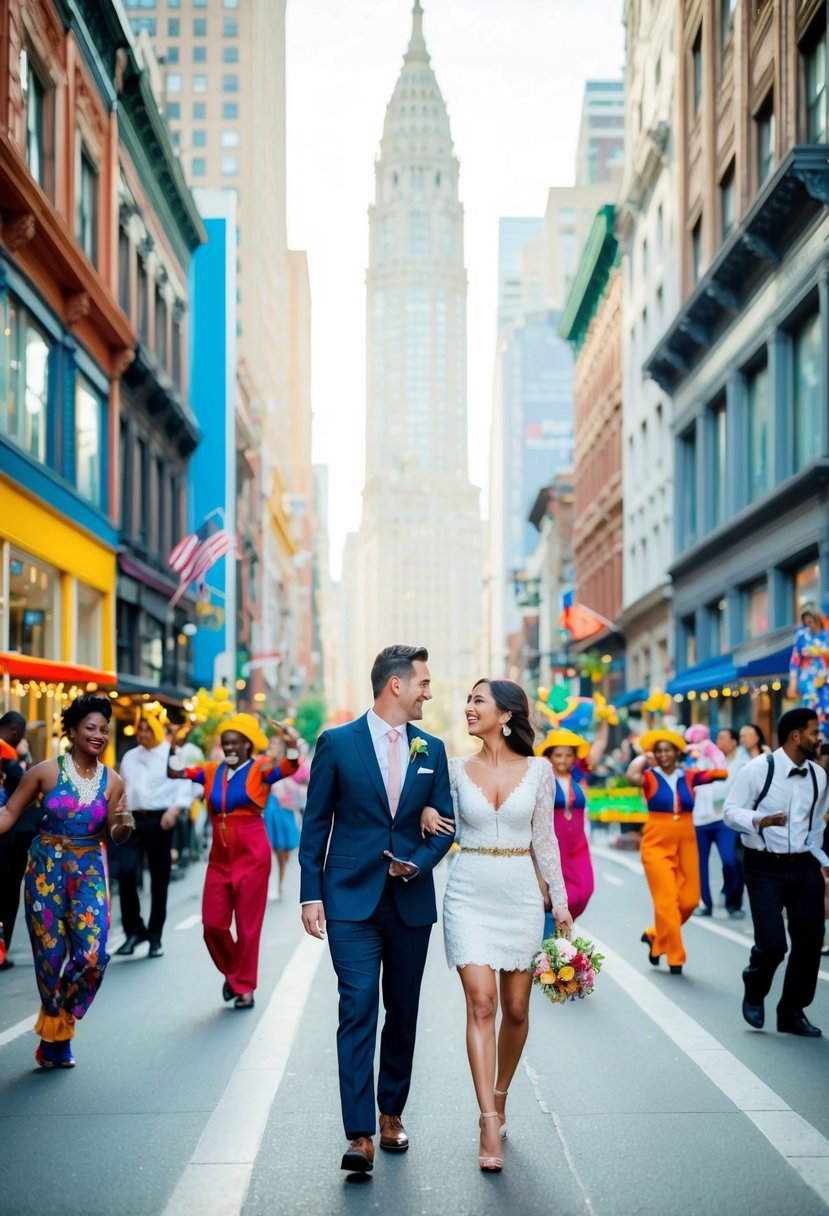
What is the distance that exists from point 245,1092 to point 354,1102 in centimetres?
170

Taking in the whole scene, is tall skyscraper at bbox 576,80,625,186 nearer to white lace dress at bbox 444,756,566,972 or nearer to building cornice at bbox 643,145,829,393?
building cornice at bbox 643,145,829,393

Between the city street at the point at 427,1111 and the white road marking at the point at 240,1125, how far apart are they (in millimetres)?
16

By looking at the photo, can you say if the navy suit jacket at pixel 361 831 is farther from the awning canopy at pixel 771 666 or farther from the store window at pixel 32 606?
the awning canopy at pixel 771 666

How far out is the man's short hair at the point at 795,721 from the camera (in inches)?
354

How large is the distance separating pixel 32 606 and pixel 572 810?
46.5 ft

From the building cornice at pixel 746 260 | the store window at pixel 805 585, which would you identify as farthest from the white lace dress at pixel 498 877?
the building cornice at pixel 746 260

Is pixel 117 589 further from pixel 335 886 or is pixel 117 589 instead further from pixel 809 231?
pixel 335 886

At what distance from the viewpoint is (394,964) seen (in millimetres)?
6254

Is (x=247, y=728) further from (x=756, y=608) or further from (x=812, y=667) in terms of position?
(x=756, y=608)

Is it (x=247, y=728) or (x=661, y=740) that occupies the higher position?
(x=247, y=728)

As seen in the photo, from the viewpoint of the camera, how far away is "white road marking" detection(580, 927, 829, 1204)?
236 inches

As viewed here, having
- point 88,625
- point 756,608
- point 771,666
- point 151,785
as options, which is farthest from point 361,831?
point 756,608

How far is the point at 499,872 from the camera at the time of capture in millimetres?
6316

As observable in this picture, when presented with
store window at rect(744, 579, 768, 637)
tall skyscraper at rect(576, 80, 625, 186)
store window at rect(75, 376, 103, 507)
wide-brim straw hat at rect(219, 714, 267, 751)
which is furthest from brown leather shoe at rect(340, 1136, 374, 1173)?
tall skyscraper at rect(576, 80, 625, 186)
